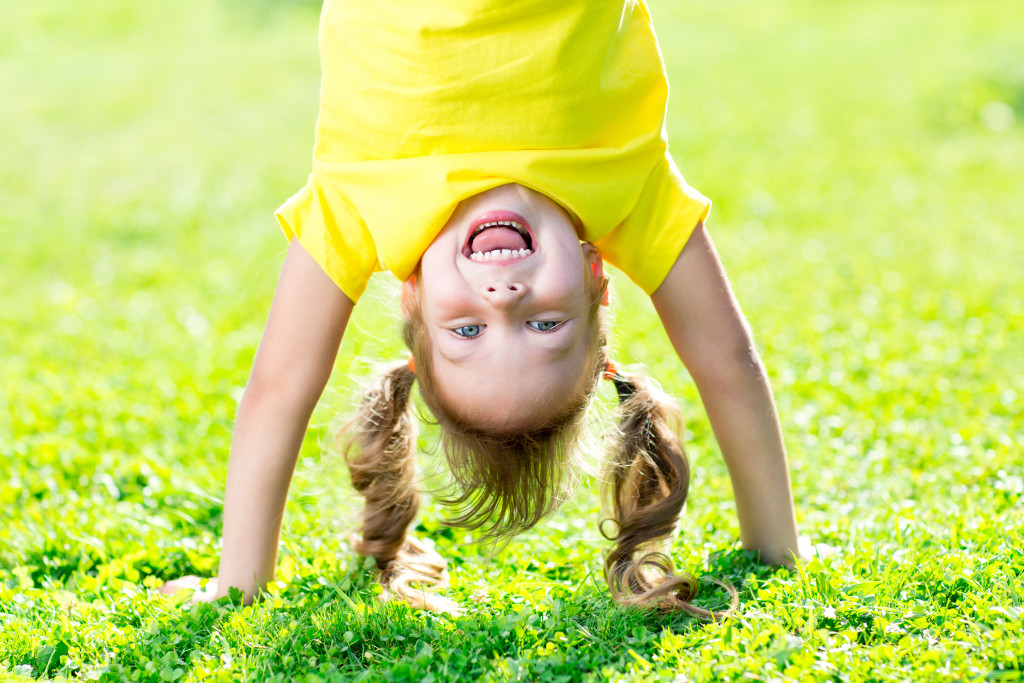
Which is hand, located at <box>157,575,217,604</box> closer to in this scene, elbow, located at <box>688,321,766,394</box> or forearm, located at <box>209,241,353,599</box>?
forearm, located at <box>209,241,353,599</box>

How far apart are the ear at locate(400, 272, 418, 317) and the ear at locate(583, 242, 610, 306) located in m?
0.49

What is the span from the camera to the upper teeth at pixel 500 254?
2.66m

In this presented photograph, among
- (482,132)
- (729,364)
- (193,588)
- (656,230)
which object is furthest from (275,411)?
(729,364)

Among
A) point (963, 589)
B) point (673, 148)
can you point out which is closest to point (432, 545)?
point (963, 589)

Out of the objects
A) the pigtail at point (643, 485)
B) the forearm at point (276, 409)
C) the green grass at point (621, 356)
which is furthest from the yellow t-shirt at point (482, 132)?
the green grass at point (621, 356)

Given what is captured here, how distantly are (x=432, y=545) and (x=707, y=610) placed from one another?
1047 millimetres

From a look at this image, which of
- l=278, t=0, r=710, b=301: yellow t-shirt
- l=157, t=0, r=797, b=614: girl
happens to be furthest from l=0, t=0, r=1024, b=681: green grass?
l=278, t=0, r=710, b=301: yellow t-shirt

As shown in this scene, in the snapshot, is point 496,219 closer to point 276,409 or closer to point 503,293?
point 503,293

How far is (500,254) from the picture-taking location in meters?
2.67

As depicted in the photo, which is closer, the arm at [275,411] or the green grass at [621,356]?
the green grass at [621,356]

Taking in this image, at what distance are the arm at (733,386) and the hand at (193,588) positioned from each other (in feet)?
5.31

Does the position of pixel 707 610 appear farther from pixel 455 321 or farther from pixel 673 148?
pixel 673 148

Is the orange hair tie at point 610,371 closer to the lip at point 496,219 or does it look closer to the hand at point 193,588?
the lip at point 496,219

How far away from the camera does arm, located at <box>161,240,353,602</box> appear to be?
3006mm
